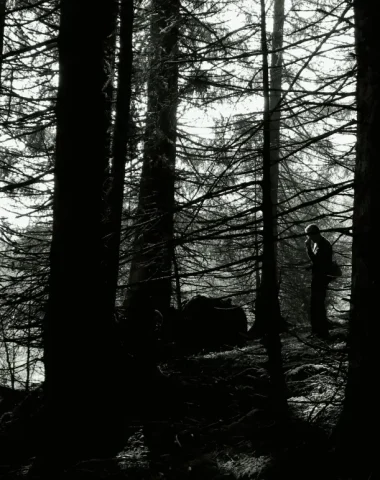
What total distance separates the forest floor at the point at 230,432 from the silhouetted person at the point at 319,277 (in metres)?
1.98

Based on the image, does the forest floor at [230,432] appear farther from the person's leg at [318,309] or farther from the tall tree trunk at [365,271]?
the person's leg at [318,309]

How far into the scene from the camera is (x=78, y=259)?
5328 mm

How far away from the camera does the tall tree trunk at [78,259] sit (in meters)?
5.21

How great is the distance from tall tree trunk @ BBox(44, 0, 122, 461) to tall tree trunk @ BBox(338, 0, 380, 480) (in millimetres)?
2565

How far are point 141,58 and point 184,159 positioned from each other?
4344mm

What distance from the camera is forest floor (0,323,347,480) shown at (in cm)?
423

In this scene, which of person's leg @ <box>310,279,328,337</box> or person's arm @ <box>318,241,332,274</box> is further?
person's leg @ <box>310,279,328,337</box>

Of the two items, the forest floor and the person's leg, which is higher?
the person's leg

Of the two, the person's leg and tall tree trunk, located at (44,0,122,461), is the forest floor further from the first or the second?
the person's leg

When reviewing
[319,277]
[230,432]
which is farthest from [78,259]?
[319,277]

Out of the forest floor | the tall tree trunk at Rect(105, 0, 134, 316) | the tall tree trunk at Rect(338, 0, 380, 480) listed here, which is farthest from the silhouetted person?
the tall tree trunk at Rect(338, 0, 380, 480)

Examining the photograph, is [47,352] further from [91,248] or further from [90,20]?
[90,20]

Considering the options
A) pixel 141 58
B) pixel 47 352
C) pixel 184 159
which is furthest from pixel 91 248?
pixel 184 159

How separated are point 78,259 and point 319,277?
218 inches
